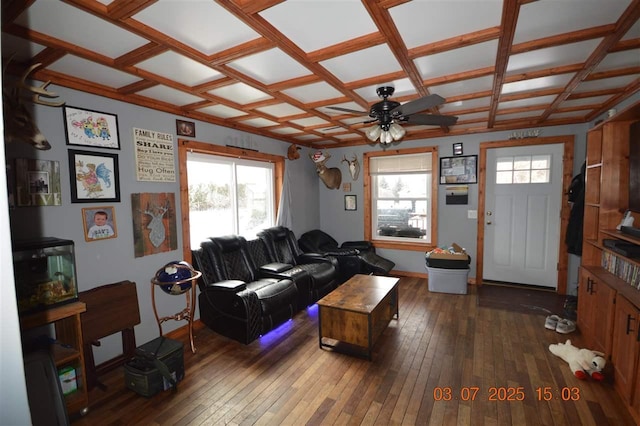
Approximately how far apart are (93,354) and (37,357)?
1002 millimetres

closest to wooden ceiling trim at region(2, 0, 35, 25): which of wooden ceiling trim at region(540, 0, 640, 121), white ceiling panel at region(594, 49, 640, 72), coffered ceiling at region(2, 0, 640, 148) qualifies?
coffered ceiling at region(2, 0, 640, 148)

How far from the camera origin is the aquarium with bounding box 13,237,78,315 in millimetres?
1901

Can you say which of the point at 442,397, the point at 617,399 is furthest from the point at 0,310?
the point at 617,399

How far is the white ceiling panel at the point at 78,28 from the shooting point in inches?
61.0

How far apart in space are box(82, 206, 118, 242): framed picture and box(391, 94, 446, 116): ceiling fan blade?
8.73ft

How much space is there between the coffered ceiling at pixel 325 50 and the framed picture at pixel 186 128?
0.63 feet

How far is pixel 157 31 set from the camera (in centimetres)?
175

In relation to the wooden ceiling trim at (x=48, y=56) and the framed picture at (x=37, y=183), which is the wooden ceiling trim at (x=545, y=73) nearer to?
the wooden ceiling trim at (x=48, y=56)

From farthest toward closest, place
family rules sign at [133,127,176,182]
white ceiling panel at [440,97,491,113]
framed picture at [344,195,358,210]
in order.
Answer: framed picture at [344,195,358,210]
white ceiling panel at [440,97,491,113]
family rules sign at [133,127,176,182]

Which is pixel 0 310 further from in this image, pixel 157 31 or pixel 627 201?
pixel 627 201

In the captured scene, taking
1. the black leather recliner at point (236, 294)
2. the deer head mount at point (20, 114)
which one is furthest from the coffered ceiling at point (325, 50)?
the black leather recliner at point (236, 294)

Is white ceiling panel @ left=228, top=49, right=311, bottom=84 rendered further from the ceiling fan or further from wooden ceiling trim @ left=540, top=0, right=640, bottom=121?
wooden ceiling trim @ left=540, top=0, right=640, bottom=121

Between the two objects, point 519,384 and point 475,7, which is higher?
point 475,7

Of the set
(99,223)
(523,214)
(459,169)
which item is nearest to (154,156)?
(99,223)
